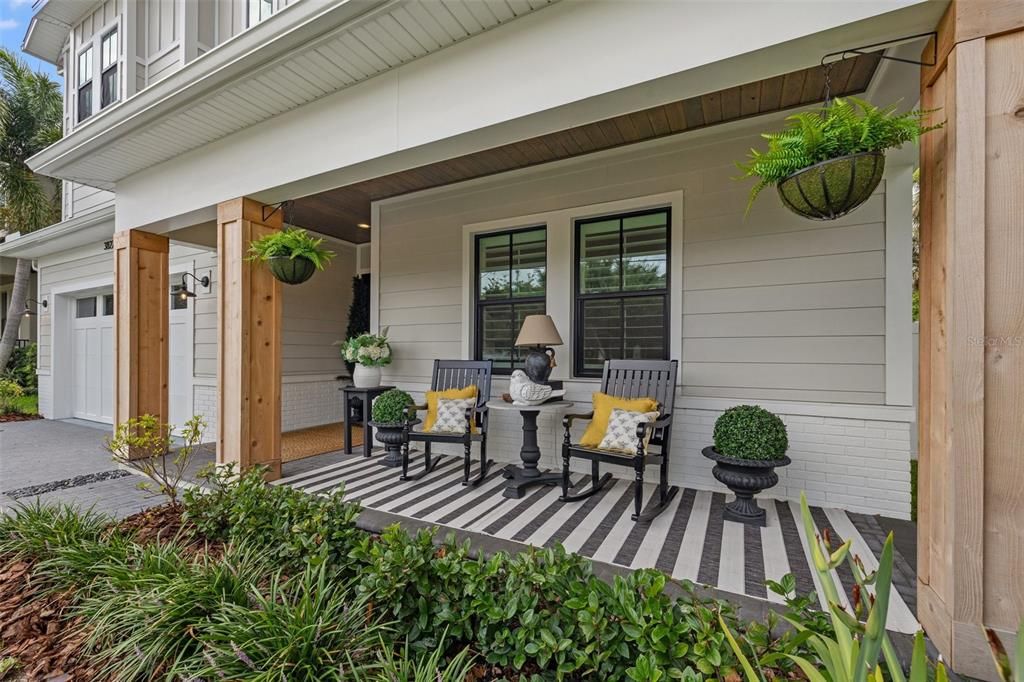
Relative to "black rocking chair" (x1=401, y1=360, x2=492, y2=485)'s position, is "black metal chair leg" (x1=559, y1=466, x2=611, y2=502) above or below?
below

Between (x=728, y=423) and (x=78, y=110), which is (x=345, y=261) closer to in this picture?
(x=78, y=110)

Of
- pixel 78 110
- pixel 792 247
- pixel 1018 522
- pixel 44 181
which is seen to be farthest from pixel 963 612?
pixel 44 181

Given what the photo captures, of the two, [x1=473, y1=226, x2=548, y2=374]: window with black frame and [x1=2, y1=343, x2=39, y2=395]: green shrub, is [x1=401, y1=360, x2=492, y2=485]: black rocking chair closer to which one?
[x1=473, y1=226, x2=548, y2=374]: window with black frame

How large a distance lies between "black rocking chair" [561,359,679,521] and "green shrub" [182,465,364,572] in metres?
1.59

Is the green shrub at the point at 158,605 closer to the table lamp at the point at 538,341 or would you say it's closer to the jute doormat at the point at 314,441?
the table lamp at the point at 538,341

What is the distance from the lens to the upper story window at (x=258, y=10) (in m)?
3.30

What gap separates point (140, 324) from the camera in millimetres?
4574

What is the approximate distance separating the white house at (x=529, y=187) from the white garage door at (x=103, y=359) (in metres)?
1.48

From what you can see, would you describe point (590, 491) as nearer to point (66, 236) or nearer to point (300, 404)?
point (300, 404)

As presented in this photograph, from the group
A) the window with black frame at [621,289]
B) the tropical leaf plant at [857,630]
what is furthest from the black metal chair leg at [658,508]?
the tropical leaf plant at [857,630]

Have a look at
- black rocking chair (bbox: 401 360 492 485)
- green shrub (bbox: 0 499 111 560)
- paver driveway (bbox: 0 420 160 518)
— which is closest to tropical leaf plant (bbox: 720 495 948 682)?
black rocking chair (bbox: 401 360 492 485)

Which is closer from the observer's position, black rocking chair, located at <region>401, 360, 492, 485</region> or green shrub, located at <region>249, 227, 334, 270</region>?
green shrub, located at <region>249, 227, 334, 270</region>

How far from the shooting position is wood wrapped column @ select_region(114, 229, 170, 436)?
4445mm

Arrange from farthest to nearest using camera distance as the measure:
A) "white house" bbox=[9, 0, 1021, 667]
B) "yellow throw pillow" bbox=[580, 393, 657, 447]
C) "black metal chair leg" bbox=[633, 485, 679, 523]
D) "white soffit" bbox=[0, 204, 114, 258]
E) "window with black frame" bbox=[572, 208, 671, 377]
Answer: "white soffit" bbox=[0, 204, 114, 258] < "window with black frame" bbox=[572, 208, 671, 377] < "yellow throw pillow" bbox=[580, 393, 657, 447] < "black metal chair leg" bbox=[633, 485, 679, 523] < "white house" bbox=[9, 0, 1021, 667]
